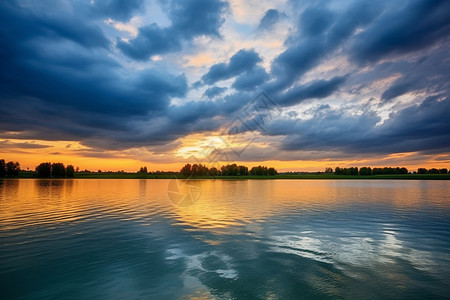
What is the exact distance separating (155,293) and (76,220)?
18852 mm

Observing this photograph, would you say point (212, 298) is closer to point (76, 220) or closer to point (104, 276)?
point (104, 276)

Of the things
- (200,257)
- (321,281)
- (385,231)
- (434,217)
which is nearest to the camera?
(321,281)

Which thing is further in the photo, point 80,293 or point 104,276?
point 104,276

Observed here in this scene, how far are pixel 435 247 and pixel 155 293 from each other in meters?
17.5

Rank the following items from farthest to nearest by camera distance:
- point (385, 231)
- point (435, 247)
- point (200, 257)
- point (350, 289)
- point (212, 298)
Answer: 1. point (385, 231)
2. point (435, 247)
3. point (200, 257)
4. point (350, 289)
5. point (212, 298)

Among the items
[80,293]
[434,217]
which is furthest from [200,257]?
[434,217]

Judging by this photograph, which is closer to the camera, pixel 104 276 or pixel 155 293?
pixel 155 293

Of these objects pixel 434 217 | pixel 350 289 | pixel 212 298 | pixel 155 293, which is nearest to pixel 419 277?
pixel 350 289

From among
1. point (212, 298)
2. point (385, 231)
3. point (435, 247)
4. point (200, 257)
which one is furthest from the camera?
point (385, 231)

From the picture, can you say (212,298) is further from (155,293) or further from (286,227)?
(286,227)

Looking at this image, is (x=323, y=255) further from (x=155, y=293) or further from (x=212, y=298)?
(x=155, y=293)

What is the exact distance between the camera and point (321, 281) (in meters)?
9.73

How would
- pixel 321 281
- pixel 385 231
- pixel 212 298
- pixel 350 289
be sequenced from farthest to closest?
pixel 385 231 → pixel 321 281 → pixel 350 289 → pixel 212 298

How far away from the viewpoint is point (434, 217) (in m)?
25.2
